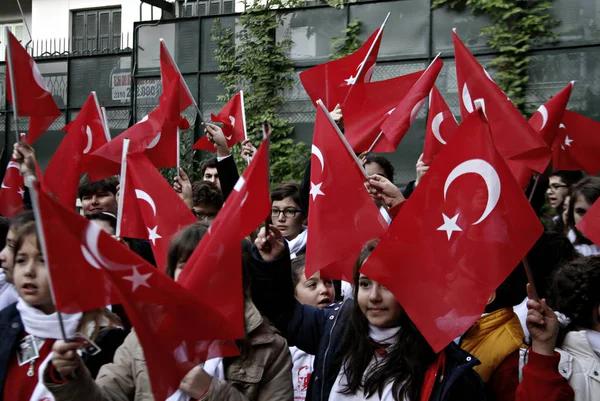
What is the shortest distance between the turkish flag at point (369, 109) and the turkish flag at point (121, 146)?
166 cm

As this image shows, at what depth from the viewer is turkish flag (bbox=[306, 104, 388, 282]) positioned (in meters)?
3.92

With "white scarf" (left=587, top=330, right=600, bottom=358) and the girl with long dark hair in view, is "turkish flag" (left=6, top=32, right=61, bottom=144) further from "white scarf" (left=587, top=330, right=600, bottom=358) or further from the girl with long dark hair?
"white scarf" (left=587, top=330, right=600, bottom=358)

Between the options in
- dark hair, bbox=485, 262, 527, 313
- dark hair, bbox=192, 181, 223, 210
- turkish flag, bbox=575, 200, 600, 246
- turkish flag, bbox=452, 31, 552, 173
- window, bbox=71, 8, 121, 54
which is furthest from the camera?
window, bbox=71, 8, 121, 54

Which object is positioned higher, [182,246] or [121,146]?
[121,146]

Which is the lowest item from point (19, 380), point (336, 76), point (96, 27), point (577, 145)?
point (19, 380)

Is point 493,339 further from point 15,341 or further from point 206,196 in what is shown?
point 206,196

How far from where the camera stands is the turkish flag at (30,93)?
595cm

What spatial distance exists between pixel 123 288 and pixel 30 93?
12.5ft

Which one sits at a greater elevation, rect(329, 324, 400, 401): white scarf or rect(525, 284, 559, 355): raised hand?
rect(525, 284, 559, 355): raised hand

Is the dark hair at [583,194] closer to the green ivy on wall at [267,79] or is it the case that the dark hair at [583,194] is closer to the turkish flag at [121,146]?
the turkish flag at [121,146]

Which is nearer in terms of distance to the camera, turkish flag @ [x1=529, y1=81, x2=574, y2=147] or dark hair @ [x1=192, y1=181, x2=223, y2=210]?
turkish flag @ [x1=529, y1=81, x2=574, y2=147]

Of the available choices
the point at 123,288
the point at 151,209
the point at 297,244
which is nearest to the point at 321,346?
the point at 123,288

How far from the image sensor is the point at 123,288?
8.89ft

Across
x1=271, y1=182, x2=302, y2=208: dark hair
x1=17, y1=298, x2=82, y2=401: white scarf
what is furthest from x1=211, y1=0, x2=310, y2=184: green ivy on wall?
x1=17, y1=298, x2=82, y2=401: white scarf
